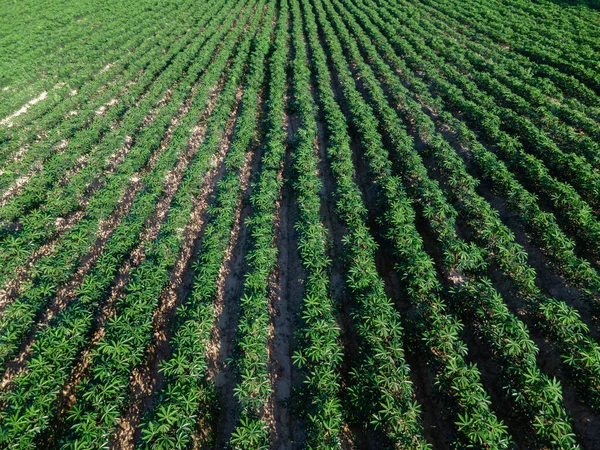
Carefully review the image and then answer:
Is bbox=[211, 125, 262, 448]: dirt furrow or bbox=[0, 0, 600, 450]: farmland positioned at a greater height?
bbox=[0, 0, 600, 450]: farmland

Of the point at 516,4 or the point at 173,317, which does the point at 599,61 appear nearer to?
the point at 516,4

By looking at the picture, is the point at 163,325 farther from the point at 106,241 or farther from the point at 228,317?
the point at 106,241

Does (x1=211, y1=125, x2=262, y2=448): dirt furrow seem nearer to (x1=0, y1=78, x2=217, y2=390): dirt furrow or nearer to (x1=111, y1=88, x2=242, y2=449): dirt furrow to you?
(x1=111, y1=88, x2=242, y2=449): dirt furrow

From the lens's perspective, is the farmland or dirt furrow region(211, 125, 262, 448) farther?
dirt furrow region(211, 125, 262, 448)

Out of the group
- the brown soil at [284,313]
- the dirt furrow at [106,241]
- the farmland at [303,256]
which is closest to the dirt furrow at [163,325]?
the farmland at [303,256]

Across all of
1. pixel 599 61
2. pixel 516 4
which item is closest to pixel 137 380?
pixel 599 61

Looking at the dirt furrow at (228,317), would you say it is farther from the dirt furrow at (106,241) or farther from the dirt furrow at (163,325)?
the dirt furrow at (106,241)

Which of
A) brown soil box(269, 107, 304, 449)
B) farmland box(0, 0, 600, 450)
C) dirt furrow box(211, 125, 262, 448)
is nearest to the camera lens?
farmland box(0, 0, 600, 450)

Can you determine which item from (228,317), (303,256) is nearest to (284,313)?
(228,317)

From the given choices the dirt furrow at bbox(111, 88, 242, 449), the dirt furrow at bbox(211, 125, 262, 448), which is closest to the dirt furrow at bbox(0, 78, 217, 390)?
the dirt furrow at bbox(111, 88, 242, 449)
